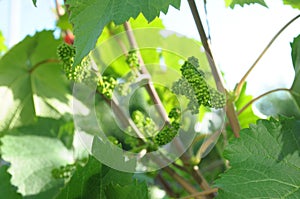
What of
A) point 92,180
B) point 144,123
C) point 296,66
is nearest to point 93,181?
point 92,180

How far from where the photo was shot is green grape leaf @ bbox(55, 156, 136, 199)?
61 cm

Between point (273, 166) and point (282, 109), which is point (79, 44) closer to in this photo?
point (273, 166)

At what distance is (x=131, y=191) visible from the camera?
57 centimetres

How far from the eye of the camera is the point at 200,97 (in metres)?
0.61

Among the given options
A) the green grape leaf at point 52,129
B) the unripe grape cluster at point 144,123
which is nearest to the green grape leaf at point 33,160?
the green grape leaf at point 52,129

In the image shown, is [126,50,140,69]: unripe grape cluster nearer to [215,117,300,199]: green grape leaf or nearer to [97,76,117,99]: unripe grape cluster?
[97,76,117,99]: unripe grape cluster

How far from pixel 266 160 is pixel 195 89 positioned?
10 cm

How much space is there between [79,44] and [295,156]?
26 cm

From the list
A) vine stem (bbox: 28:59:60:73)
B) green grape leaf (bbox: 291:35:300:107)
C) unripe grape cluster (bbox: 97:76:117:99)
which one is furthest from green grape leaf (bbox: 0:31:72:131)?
green grape leaf (bbox: 291:35:300:107)

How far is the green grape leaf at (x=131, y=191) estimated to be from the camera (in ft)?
1.85

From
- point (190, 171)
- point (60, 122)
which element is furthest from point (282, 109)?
point (60, 122)

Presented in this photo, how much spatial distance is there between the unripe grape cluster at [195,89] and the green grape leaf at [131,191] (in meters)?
0.11

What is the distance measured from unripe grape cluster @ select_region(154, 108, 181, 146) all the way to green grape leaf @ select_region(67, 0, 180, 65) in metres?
0.17

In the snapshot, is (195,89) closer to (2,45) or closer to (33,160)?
(33,160)
